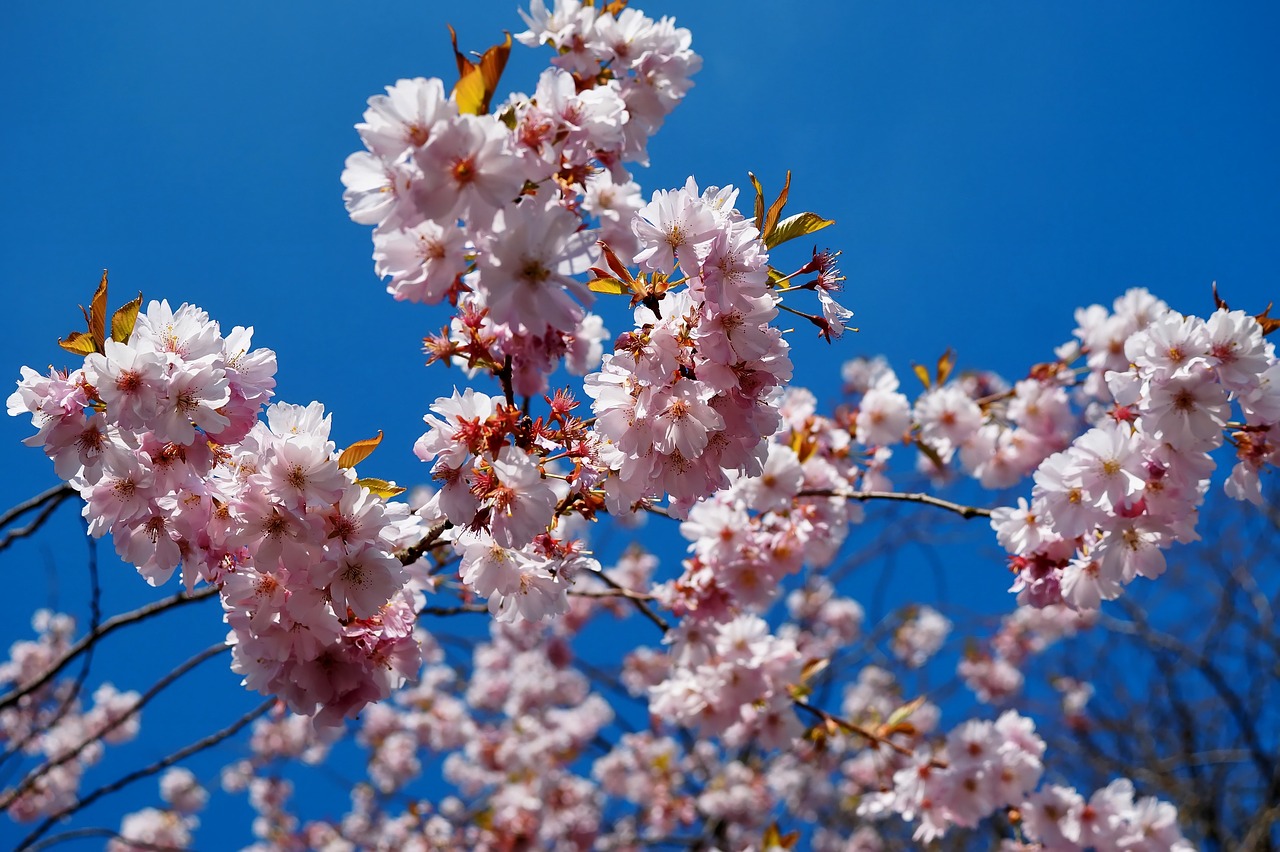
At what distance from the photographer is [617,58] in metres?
1.81

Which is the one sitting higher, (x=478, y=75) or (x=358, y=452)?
(x=478, y=75)

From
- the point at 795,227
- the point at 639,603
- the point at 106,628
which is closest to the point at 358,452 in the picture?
the point at 795,227

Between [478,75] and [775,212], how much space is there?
59 cm

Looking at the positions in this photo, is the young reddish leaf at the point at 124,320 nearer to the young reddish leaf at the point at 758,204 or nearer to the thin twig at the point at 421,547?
the thin twig at the point at 421,547

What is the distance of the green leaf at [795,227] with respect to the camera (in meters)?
1.55

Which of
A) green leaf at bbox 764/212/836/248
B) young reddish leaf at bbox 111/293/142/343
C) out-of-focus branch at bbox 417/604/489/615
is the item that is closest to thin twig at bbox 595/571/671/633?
out-of-focus branch at bbox 417/604/489/615

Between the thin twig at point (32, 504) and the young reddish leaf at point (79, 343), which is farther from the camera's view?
the thin twig at point (32, 504)

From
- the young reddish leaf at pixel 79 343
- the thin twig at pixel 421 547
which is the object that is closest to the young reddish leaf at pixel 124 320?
the young reddish leaf at pixel 79 343

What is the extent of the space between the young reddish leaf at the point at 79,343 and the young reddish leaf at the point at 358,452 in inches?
19.2

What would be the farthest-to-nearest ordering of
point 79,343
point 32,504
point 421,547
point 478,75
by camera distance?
point 32,504 → point 421,547 → point 79,343 → point 478,75

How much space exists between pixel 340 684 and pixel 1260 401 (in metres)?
2.09

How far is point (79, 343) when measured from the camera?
1472mm

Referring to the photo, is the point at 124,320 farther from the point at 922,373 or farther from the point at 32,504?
the point at 922,373

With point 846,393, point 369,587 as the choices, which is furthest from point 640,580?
point 369,587
